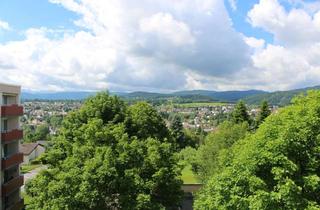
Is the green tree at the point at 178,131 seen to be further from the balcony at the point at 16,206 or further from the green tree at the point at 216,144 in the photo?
the balcony at the point at 16,206

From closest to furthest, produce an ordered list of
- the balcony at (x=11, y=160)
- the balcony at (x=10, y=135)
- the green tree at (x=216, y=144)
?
the balcony at (x=10, y=135)
the balcony at (x=11, y=160)
the green tree at (x=216, y=144)

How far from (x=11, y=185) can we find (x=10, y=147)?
9.68 feet

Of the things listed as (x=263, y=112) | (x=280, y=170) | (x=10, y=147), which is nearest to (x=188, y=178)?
(x=263, y=112)

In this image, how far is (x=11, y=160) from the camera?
3186cm

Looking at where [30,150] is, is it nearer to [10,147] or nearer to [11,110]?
[10,147]

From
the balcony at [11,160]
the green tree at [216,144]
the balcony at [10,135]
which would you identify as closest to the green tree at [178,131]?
the green tree at [216,144]

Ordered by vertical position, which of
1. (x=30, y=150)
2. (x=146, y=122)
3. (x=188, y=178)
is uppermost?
(x=146, y=122)

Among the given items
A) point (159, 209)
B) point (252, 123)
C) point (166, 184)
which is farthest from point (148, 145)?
point (252, 123)

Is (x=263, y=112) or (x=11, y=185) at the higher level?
(x=263, y=112)

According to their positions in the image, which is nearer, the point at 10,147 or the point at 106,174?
the point at 106,174

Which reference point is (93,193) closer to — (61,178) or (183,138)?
(61,178)

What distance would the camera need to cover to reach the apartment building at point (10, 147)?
3033 cm

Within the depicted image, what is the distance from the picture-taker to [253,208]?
1517 centimetres

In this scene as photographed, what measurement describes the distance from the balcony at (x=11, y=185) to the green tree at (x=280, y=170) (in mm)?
18466
